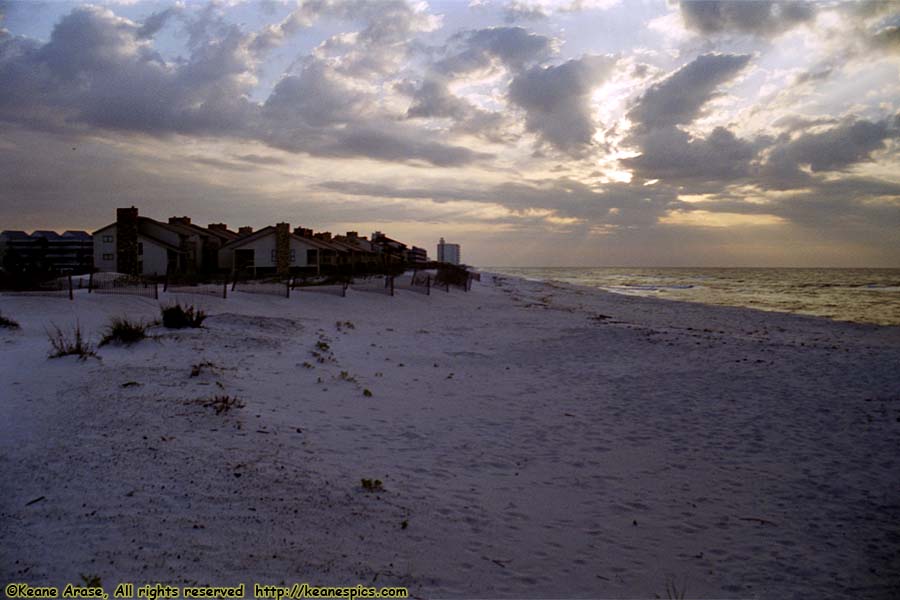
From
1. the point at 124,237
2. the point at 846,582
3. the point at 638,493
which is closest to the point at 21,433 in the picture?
the point at 638,493

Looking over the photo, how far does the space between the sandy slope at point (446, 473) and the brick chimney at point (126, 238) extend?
3894 centimetres

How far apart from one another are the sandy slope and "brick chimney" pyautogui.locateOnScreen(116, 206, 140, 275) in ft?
128

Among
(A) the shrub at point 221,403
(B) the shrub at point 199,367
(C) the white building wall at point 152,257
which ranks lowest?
(A) the shrub at point 221,403

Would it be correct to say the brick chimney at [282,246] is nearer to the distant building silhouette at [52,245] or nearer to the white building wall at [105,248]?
the white building wall at [105,248]

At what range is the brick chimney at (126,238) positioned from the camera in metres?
47.6

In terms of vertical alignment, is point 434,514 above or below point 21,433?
below

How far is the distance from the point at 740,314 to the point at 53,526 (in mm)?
35718

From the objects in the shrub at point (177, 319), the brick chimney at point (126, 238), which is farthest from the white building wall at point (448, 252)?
the shrub at point (177, 319)

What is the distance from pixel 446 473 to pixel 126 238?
50.2 meters

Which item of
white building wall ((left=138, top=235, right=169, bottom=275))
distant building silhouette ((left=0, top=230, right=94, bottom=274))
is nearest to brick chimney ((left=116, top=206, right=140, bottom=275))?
white building wall ((left=138, top=235, right=169, bottom=275))

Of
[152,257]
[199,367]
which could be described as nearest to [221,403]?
[199,367]

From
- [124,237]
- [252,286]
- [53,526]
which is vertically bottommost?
[53,526]

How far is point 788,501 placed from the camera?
6.64 metres

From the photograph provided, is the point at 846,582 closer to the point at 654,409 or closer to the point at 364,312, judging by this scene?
the point at 654,409
